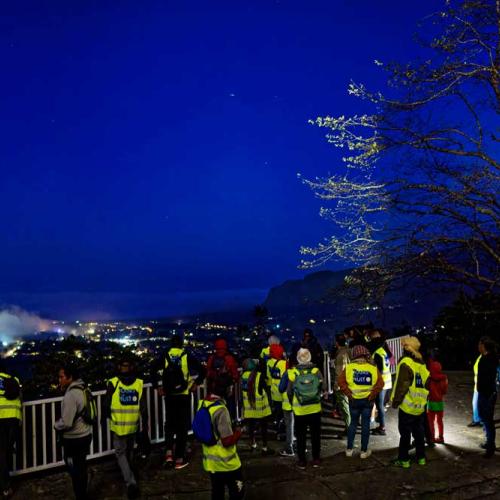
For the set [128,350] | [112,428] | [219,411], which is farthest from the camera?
[128,350]

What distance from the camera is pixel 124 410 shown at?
602 cm

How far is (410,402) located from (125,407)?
3.82 meters

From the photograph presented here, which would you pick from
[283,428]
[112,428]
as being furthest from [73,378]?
[283,428]

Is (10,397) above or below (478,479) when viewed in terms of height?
above

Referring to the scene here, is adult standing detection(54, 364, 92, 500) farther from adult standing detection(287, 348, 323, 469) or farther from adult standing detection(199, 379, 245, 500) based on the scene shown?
adult standing detection(287, 348, 323, 469)

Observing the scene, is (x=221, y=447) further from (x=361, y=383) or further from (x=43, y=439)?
(x=43, y=439)

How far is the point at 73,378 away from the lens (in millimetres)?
5605

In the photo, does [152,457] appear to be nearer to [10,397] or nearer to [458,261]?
[10,397]

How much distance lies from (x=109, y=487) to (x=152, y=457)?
4.01 feet

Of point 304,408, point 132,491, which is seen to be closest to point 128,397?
point 132,491

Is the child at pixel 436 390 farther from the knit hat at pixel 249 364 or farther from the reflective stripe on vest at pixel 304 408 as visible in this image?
the knit hat at pixel 249 364

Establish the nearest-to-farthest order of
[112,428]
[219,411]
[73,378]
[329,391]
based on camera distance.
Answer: [219,411] → [73,378] → [112,428] → [329,391]

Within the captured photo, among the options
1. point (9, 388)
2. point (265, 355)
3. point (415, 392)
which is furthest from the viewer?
point (265, 355)

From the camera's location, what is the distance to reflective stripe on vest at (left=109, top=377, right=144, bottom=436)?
19.7 feet
